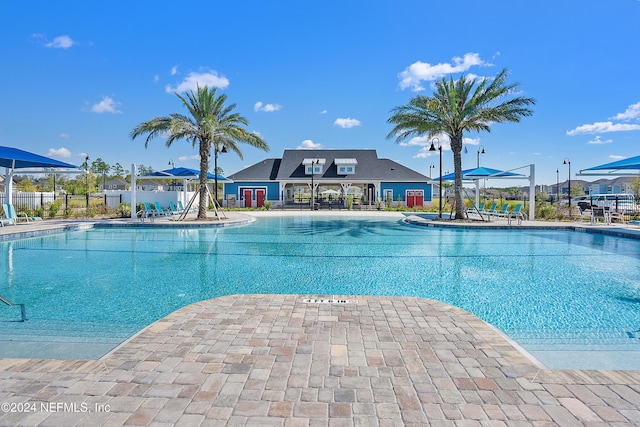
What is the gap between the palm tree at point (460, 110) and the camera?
17.7 metres

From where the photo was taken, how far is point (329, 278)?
25.0 ft

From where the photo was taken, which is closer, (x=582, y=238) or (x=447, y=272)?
(x=447, y=272)

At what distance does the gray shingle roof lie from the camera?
116ft

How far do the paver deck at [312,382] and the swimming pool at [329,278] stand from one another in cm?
98

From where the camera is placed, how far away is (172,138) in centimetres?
1875

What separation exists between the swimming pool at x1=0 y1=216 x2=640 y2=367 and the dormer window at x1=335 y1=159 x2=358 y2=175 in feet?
73.0

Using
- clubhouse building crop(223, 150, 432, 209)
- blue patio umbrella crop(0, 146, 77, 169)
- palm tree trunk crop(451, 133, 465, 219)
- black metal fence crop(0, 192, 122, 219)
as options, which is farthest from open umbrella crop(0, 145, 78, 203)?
palm tree trunk crop(451, 133, 465, 219)

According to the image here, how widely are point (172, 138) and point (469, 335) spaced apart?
18.2m

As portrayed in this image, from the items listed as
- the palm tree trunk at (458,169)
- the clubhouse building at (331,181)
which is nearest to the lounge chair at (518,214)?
the palm tree trunk at (458,169)

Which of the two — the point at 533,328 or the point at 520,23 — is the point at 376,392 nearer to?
the point at 533,328

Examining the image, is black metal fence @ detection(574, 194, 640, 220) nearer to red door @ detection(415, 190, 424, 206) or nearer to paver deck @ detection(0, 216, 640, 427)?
red door @ detection(415, 190, 424, 206)

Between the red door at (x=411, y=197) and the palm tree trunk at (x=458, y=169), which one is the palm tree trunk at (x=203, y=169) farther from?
the red door at (x=411, y=197)

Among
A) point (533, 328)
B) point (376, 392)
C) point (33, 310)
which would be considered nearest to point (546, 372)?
point (376, 392)

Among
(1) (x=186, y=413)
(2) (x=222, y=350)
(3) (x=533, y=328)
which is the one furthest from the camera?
(3) (x=533, y=328)
